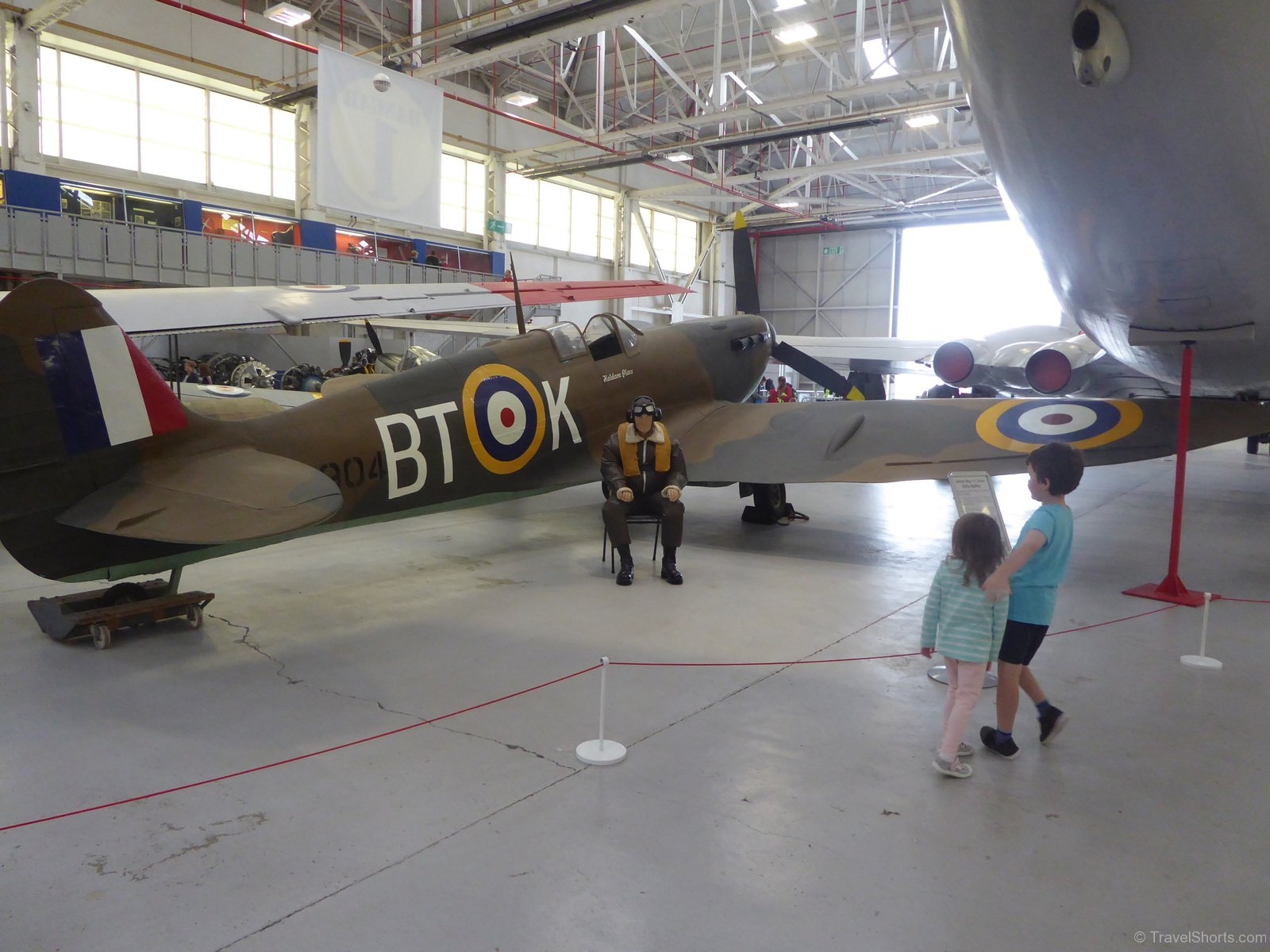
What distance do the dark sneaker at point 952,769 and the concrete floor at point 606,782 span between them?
40mm

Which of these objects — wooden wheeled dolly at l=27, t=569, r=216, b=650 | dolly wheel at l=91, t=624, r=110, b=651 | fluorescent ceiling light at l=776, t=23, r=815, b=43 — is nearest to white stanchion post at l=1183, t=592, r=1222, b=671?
wooden wheeled dolly at l=27, t=569, r=216, b=650

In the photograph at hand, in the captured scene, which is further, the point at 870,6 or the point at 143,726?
the point at 870,6

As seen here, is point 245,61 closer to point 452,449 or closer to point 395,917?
point 452,449

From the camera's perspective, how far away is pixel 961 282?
1334 inches

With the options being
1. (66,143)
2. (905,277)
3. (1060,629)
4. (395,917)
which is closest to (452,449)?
(395,917)

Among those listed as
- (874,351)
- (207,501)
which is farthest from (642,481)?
(874,351)

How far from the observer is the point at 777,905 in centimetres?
238

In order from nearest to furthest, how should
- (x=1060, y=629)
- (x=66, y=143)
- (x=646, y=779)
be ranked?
1. (x=646, y=779)
2. (x=1060, y=629)
3. (x=66, y=143)

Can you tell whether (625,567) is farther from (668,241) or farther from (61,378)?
(668,241)

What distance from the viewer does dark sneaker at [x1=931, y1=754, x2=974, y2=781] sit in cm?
317

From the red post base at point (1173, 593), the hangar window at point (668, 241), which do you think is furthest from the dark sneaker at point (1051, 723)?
the hangar window at point (668, 241)

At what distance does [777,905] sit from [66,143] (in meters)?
21.6

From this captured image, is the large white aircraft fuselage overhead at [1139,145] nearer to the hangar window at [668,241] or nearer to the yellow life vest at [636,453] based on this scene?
the yellow life vest at [636,453]

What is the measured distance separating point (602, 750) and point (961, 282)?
34.8m
